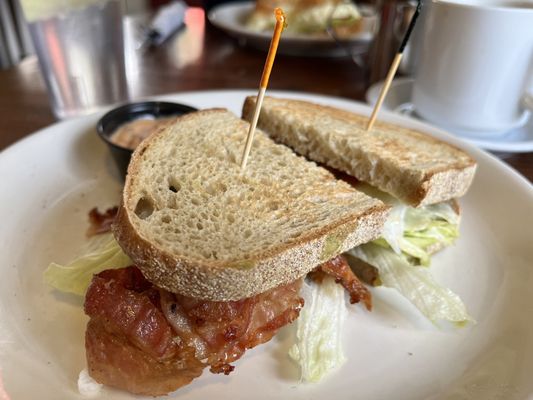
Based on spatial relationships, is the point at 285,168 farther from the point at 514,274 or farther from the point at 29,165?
the point at 29,165

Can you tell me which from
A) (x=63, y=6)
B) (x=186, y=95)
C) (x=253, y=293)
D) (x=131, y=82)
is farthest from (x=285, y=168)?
(x=131, y=82)

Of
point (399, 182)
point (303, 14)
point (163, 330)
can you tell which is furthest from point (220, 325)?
point (303, 14)

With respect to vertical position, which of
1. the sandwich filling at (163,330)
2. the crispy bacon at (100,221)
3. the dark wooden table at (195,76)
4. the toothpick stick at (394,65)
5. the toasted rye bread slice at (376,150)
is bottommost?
the dark wooden table at (195,76)

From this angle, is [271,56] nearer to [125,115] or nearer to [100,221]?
[100,221]

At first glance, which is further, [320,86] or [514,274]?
[320,86]

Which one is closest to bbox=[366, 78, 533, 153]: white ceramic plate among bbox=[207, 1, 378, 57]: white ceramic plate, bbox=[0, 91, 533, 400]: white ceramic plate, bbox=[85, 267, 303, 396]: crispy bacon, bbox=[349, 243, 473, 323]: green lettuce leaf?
bbox=[0, 91, 533, 400]: white ceramic plate

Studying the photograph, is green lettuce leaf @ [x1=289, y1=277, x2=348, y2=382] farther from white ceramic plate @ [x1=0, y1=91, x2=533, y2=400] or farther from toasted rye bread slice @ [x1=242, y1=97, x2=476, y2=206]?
toasted rye bread slice @ [x1=242, y1=97, x2=476, y2=206]

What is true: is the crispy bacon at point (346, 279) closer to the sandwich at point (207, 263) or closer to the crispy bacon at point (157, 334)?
the sandwich at point (207, 263)

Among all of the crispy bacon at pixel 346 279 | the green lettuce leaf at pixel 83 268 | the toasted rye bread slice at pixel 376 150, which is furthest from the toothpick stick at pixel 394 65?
the green lettuce leaf at pixel 83 268
